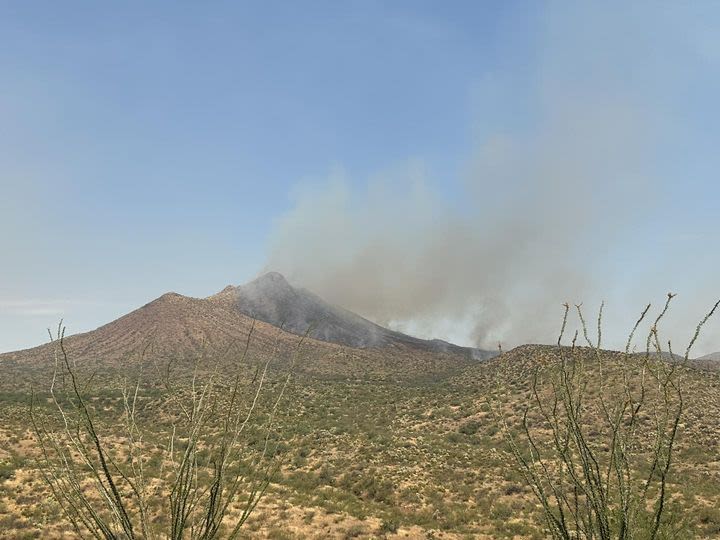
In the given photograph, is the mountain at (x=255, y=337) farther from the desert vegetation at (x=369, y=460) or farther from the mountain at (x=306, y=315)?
→ the desert vegetation at (x=369, y=460)

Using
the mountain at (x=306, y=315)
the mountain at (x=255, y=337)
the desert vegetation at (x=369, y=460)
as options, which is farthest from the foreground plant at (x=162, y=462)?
the mountain at (x=306, y=315)

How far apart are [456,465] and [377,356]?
56.8 metres

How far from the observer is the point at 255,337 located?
78.8 metres

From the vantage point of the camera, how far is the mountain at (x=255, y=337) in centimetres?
6806

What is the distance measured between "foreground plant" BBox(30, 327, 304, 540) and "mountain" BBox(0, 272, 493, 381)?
24.6 meters

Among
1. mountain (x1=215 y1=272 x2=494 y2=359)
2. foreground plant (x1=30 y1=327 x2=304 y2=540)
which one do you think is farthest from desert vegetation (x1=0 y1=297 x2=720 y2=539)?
mountain (x1=215 y1=272 x2=494 y2=359)

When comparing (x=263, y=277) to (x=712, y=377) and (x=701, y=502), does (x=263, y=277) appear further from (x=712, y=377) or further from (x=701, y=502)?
(x=701, y=502)

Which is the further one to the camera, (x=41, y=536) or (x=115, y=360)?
(x=115, y=360)

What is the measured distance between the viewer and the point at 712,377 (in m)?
38.3

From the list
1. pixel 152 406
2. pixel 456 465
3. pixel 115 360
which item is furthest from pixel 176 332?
pixel 456 465

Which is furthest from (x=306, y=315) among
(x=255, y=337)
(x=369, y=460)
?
(x=369, y=460)

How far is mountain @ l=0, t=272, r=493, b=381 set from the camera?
6806 cm

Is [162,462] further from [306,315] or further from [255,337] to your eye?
[306,315]

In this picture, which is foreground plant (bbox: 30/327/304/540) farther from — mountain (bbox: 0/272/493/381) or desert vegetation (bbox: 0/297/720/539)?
mountain (bbox: 0/272/493/381)
